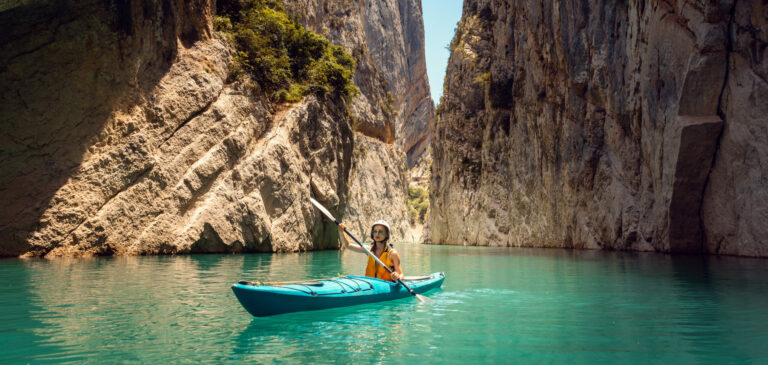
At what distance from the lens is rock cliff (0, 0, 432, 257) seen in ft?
48.7

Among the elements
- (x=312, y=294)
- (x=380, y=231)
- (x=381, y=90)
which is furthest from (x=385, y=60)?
(x=312, y=294)

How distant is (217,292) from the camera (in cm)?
836

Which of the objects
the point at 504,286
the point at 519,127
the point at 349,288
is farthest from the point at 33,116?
the point at 519,127

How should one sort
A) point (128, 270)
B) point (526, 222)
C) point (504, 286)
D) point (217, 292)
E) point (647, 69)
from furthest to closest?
1. point (526, 222)
2. point (647, 69)
3. point (128, 270)
4. point (504, 286)
5. point (217, 292)

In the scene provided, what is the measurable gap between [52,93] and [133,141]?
2691mm

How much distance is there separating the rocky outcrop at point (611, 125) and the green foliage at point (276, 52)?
13.1 meters

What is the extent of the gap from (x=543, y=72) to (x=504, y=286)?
930 inches

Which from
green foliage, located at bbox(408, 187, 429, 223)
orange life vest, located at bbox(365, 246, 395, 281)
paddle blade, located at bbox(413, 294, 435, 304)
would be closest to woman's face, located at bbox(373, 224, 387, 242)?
orange life vest, located at bbox(365, 246, 395, 281)

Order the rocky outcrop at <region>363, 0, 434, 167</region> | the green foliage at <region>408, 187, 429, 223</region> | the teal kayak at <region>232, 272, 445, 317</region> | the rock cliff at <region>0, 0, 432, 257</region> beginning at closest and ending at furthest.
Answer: the teal kayak at <region>232, 272, 445, 317</region>, the rock cliff at <region>0, 0, 432, 257</region>, the rocky outcrop at <region>363, 0, 434, 167</region>, the green foliage at <region>408, 187, 429, 223</region>

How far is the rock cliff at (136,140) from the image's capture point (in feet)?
48.7

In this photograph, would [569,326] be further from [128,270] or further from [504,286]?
[128,270]

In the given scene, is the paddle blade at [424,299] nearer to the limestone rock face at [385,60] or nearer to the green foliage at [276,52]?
the green foliage at [276,52]

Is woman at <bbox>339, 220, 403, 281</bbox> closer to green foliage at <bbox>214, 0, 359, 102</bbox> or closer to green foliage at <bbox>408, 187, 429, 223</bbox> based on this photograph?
green foliage at <bbox>214, 0, 359, 102</bbox>

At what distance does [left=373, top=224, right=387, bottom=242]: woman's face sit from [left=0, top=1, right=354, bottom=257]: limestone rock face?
1143 cm
